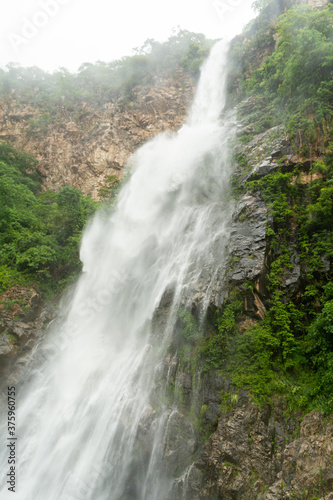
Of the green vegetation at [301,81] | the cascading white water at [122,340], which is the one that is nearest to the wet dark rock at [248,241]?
the cascading white water at [122,340]

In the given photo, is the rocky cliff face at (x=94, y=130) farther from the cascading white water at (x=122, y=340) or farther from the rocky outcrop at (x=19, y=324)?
the rocky outcrop at (x=19, y=324)

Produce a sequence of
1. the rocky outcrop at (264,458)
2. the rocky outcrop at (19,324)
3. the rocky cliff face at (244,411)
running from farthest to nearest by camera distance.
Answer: the rocky outcrop at (19,324), the rocky cliff face at (244,411), the rocky outcrop at (264,458)

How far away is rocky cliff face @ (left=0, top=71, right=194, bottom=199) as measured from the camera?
20031 millimetres

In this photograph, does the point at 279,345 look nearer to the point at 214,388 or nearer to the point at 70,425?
the point at 214,388

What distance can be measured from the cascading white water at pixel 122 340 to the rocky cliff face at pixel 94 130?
3.96m

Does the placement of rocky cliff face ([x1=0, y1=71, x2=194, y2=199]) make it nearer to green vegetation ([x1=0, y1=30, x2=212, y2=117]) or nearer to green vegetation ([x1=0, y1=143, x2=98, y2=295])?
green vegetation ([x1=0, y1=30, x2=212, y2=117])

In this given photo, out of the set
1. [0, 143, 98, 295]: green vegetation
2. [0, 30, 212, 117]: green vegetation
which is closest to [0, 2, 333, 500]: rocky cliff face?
[0, 143, 98, 295]: green vegetation

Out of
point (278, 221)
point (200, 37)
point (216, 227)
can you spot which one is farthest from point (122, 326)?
point (200, 37)

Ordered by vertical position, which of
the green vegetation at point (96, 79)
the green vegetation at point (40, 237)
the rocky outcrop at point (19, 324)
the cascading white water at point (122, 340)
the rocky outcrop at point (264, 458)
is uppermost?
the green vegetation at point (96, 79)

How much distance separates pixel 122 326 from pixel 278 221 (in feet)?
22.7

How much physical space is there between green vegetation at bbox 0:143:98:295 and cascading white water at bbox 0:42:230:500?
853 millimetres

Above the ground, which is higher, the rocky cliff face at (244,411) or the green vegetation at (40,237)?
the green vegetation at (40,237)

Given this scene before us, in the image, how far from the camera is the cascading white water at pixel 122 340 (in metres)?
7.21

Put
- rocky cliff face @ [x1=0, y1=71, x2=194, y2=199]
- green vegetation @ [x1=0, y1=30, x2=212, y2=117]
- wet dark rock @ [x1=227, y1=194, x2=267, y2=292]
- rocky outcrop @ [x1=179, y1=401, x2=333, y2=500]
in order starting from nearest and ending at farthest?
1. rocky outcrop @ [x1=179, y1=401, x2=333, y2=500]
2. wet dark rock @ [x1=227, y1=194, x2=267, y2=292]
3. rocky cliff face @ [x1=0, y1=71, x2=194, y2=199]
4. green vegetation @ [x1=0, y1=30, x2=212, y2=117]
